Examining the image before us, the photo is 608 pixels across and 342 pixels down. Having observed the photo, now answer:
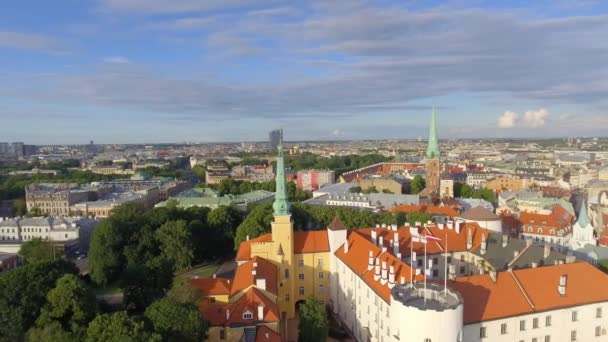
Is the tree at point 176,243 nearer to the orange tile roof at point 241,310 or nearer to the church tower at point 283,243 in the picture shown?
the church tower at point 283,243

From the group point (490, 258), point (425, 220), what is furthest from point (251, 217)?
point (490, 258)

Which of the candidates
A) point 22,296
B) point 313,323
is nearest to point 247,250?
point 313,323

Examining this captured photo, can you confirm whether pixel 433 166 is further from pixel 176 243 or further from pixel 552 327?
pixel 552 327

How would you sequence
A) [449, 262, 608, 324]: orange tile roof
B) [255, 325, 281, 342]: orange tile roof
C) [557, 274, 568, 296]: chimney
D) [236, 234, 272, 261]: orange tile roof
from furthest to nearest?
[236, 234, 272, 261]: orange tile roof
[255, 325, 281, 342]: orange tile roof
[557, 274, 568, 296]: chimney
[449, 262, 608, 324]: orange tile roof

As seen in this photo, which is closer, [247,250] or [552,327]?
[552,327]

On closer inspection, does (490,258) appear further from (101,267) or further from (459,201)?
(459,201)

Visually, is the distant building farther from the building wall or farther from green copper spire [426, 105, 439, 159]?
the building wall

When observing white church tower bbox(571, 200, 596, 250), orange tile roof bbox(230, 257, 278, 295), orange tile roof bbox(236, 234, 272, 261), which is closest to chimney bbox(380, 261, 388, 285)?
orange tile roof bbox(230, 257, 278, 295)

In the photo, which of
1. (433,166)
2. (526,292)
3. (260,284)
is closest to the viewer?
Result: (526,292)
